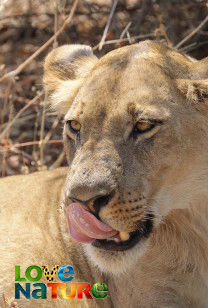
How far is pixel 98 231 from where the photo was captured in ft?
9.13

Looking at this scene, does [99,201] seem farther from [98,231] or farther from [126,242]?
[126,242]

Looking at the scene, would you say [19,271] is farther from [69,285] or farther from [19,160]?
[19,160]

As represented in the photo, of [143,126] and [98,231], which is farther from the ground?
[143,126]

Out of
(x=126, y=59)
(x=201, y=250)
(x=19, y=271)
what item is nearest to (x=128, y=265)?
(x=201, y=250)

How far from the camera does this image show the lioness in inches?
111

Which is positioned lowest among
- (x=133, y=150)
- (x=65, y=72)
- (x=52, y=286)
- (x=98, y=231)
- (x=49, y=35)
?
(x=49, y=35)

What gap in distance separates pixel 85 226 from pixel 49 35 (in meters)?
4.12

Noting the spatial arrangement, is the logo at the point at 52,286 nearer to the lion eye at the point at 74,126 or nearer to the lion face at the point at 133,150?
the lion face at the point at 133,150

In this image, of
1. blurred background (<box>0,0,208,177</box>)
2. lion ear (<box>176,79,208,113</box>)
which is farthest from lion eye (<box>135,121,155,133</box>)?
blurred background (<box>0,0,208,177</box>)

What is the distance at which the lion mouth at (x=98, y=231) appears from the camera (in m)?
2.76

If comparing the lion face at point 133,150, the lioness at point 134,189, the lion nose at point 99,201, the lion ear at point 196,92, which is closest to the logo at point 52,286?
the lioness at point 134,189

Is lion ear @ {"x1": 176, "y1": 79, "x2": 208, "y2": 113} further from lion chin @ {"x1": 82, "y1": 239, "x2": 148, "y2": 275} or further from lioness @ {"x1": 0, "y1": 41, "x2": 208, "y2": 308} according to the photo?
lion chin @ {"x1": 82, "y1": 239, "x2": 148, "y2": 275}

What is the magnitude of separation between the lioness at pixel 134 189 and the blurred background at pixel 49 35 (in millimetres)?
2222

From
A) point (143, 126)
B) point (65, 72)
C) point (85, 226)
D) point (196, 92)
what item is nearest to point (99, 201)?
point (85, 226)
